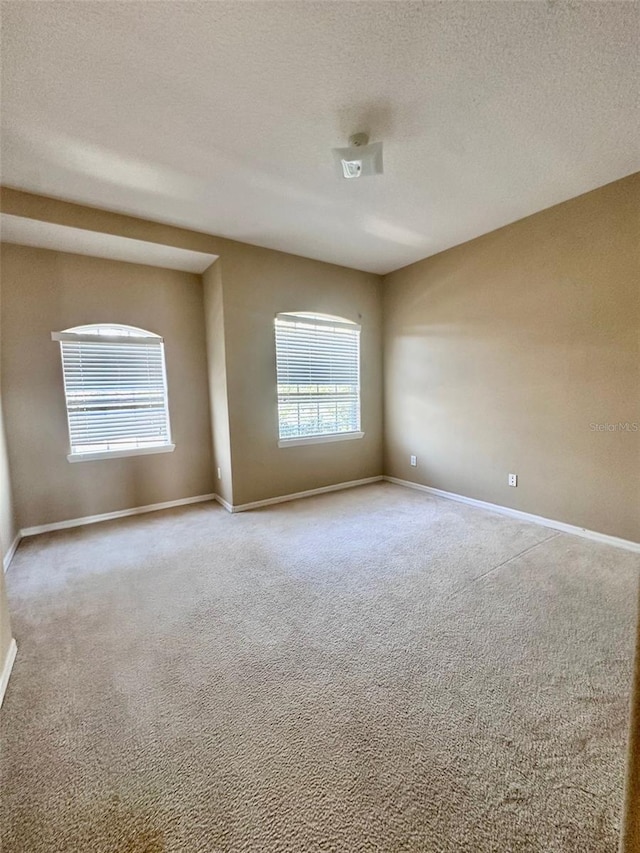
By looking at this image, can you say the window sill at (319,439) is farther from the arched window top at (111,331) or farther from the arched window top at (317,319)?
the arched window top at (111,331)

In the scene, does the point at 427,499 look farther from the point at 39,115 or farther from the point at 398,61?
the point at 39,115

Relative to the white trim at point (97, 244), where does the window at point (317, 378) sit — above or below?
below

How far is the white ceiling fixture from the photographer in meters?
2.01

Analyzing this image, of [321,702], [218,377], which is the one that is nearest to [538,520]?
[321,702]

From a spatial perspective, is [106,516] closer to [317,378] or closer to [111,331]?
[111,331]

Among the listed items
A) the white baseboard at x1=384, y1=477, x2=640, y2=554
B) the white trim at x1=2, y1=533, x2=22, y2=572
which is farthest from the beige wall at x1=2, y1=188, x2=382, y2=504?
the white trim at x1=2, y1=533, x2=22, y2=572

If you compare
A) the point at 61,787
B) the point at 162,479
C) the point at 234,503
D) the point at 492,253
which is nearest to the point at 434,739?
the point at 61,787

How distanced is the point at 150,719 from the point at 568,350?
370cm

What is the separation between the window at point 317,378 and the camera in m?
4.04

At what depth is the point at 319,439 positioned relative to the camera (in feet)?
14.1

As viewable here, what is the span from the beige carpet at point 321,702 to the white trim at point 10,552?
7cm

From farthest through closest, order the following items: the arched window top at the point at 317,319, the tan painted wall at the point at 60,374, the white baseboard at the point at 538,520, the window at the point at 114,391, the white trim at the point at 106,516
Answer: the arched window top at the point at 317,319
the window at the point at 114,391
the white trim at the point at 106,516
the tan painted wall at the point at 60,374
the white baseboard at the point at 538,520

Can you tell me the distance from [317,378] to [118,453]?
2361 millimetres

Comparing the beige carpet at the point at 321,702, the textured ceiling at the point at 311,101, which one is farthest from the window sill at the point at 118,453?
the textured ceiling at the point at 311,101
